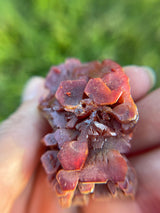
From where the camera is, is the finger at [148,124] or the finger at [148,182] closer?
the finger at [148,182]

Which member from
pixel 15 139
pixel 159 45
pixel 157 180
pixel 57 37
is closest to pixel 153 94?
pixel 157 180

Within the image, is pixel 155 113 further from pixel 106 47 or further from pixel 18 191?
pixel 106 47

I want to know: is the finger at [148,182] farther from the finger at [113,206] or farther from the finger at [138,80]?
the finger at [138,80]

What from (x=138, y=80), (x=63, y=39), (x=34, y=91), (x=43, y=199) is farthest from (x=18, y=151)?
(x=63, y=39)

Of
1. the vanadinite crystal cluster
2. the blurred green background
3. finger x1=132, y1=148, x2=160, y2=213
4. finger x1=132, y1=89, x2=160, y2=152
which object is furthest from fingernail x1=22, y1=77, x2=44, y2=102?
finger x1=132, y1=148, x2=160, y2=213

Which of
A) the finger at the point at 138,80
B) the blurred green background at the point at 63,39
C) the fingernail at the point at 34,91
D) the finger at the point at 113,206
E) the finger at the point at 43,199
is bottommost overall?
the finger at the point at 113,206

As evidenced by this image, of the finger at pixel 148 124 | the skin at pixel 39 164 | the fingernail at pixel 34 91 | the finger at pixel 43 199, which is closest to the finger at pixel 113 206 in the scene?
the skin at pixel 39 164

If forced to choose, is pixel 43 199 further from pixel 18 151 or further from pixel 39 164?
pixel 18 151

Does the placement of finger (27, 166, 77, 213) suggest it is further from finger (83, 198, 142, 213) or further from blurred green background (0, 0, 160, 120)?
blurred green background (0, 0, 160, 120)
